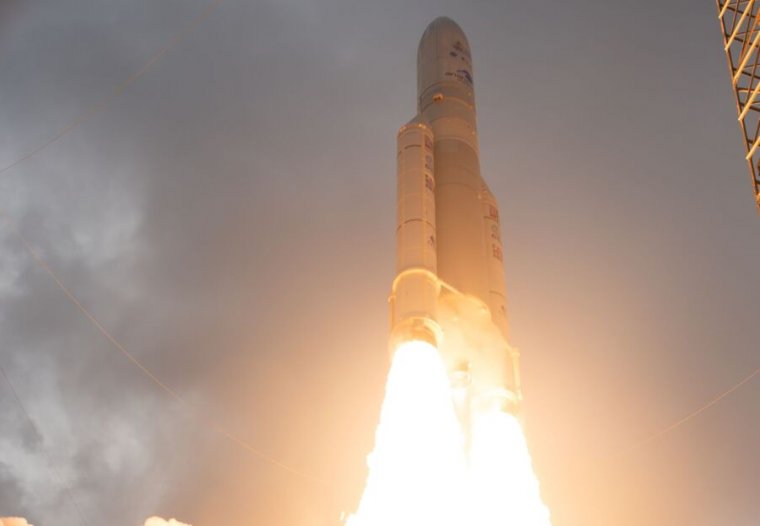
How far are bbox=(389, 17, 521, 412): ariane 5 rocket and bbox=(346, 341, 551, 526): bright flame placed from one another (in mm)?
694

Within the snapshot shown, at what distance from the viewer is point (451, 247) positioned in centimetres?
2208

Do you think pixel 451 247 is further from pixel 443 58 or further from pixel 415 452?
pixel 443 58

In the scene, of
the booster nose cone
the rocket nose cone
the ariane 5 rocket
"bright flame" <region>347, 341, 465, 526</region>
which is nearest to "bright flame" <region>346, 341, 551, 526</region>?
"bright flame" <region>347, 341, 465, 526</region>

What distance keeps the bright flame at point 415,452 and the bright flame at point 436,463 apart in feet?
0.06

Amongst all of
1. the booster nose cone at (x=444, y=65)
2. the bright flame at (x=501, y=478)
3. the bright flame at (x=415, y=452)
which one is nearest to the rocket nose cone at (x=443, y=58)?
the booster nose cone at (x=444, y=65)

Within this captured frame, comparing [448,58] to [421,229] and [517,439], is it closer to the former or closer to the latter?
[421,229]

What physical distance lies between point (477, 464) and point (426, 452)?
5.87 ft

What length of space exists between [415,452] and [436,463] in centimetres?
49

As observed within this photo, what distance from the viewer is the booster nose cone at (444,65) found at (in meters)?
24.9

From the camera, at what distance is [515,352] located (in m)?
22.0

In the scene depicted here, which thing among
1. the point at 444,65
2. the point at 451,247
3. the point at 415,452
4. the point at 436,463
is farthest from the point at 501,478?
the point at 444,65

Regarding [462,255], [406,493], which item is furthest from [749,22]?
[406,493]

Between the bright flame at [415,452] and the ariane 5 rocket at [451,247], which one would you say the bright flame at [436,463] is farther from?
the ariane 5 rocket at [451,247]

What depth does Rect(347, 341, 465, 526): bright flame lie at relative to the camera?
58.6 ft
